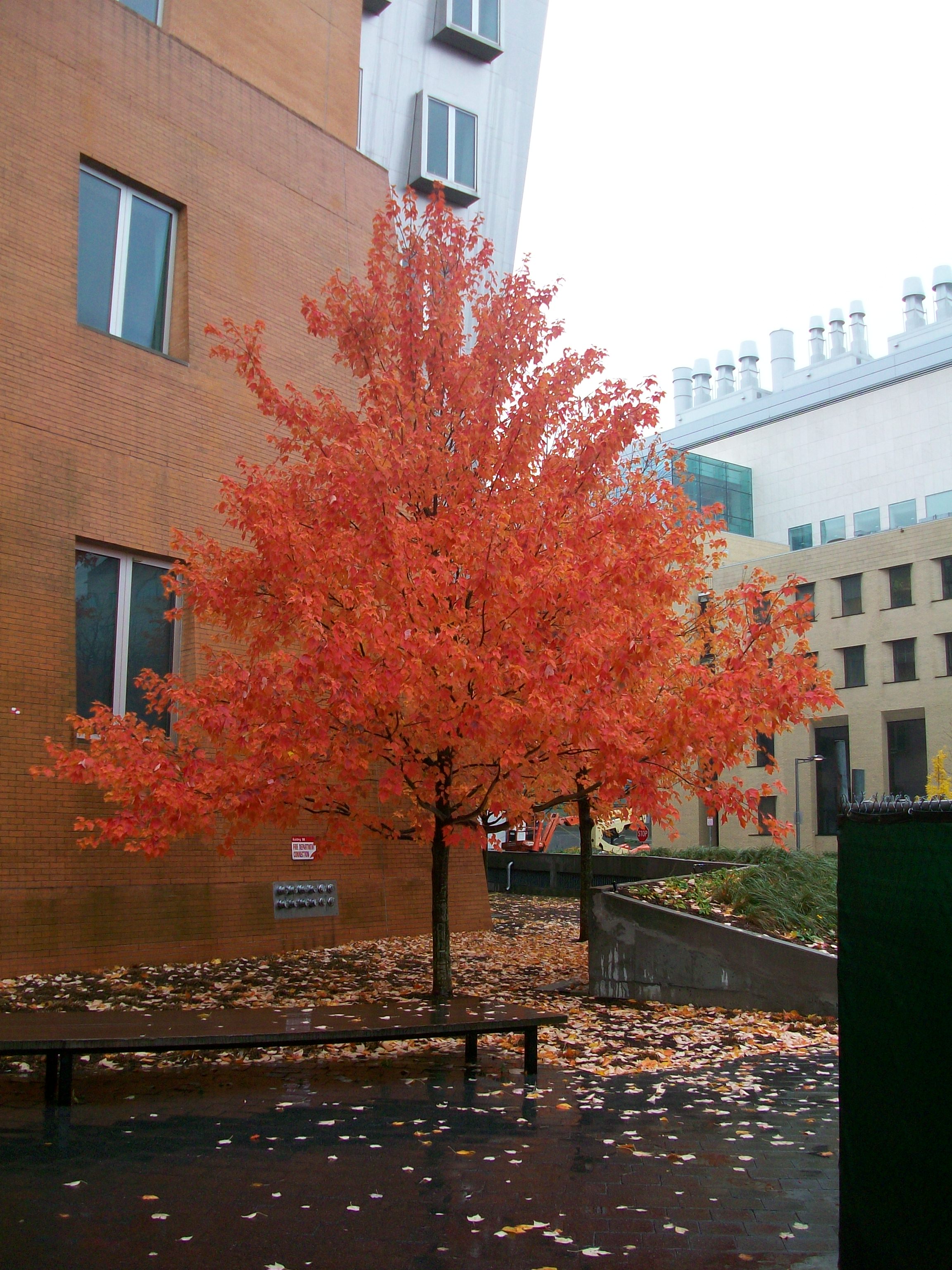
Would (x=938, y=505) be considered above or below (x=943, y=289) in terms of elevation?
below

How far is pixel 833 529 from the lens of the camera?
78.9 metres

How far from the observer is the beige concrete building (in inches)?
2010

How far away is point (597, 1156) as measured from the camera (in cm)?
595

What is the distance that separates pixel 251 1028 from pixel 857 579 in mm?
52354

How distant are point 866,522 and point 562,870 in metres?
55.7

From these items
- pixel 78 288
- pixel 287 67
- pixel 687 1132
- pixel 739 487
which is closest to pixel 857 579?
pixel 739 487

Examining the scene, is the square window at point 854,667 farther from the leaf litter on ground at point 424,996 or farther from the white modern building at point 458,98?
the leaf litter on ground at point 424,996

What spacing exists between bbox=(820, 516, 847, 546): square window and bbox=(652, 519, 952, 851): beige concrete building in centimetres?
2244

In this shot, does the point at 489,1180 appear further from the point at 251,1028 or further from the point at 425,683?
the point at 425,683

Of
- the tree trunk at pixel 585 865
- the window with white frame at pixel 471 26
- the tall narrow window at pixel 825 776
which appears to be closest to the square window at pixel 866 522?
the tall narrow window at pixel 825 776

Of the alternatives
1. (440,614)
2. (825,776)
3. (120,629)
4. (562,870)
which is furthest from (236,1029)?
(825,776)

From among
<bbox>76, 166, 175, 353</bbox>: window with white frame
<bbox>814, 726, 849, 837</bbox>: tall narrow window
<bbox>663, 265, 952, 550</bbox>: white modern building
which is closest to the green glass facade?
<bbox>663, 265, 952, 550</bbox>: white modern building

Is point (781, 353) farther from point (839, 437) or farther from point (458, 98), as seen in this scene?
point (458, 98)

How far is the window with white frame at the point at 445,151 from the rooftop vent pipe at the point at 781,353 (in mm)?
70049
